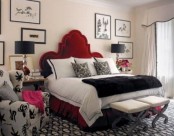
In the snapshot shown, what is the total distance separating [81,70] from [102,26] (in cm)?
194

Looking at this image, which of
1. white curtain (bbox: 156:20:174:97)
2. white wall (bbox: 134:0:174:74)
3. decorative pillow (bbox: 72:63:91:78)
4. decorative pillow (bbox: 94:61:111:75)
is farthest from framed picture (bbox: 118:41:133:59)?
decorative pillow (bbox: 72:63:91:78)

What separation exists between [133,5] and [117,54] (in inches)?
61.0

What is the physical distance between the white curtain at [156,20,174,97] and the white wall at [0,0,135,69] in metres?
1.25

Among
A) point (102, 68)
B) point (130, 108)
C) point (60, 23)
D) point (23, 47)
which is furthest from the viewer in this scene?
point (60, 23)

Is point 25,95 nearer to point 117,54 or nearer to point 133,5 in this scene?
point 117,54

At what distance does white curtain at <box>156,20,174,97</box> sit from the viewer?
5488mm

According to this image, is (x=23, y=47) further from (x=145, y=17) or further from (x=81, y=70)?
(x=145, y=17)

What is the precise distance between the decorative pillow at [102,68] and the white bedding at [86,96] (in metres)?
1.01

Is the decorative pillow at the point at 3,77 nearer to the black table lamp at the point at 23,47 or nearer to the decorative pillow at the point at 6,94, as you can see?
the decorative pillow at the point at 6,94

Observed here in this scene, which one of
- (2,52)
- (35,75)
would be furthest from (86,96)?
(2,52)

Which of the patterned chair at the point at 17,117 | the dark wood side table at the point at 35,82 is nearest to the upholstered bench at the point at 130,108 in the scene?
the patterned chair at the point at 17,117

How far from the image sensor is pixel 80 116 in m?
3.25

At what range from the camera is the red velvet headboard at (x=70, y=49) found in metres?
4.60

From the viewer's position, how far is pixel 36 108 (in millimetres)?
2783
